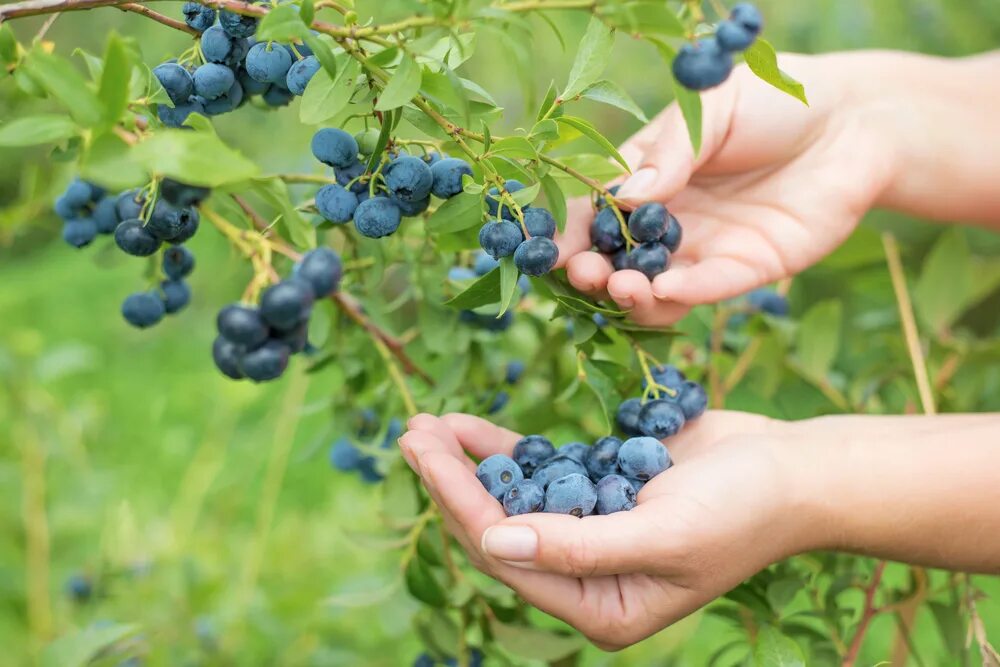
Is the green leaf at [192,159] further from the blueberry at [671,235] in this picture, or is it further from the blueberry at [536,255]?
the blueberry at [671,235]

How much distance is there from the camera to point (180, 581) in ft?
4.69

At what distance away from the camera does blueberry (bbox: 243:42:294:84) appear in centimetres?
70

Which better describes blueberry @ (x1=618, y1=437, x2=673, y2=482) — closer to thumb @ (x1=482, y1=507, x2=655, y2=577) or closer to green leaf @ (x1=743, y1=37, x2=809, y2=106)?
thumb @ (x1=482, y1=507, x2=655, y2=577)

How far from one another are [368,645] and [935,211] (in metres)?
1.09

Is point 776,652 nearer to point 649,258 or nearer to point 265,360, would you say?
point 649,258

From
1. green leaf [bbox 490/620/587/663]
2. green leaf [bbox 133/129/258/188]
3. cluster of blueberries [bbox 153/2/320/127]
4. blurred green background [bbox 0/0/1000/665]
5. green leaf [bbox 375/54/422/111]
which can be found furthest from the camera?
blurred green background [bbox 0/0/1000/665]

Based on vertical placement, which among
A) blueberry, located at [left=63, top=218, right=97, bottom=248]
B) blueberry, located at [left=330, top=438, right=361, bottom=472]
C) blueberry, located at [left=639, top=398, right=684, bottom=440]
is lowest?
blueberry, located at [left=330, top=438, right=361, bottom=472]

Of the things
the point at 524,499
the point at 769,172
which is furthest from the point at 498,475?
the point at 769,172

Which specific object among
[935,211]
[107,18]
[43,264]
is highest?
[935,211]

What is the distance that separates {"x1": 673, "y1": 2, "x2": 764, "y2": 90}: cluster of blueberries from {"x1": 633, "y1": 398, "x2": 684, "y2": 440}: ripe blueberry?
0.32 m

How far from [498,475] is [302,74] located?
36 centimetres

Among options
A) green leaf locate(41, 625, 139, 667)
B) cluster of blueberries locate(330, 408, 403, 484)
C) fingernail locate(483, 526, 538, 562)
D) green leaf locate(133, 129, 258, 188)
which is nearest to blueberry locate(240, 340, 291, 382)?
green leaf locate(133, 129, 258, 188)

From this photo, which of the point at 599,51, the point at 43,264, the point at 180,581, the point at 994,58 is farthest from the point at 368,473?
the point at 43,264

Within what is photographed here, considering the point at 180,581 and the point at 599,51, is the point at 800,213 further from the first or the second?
the point at 180,581
